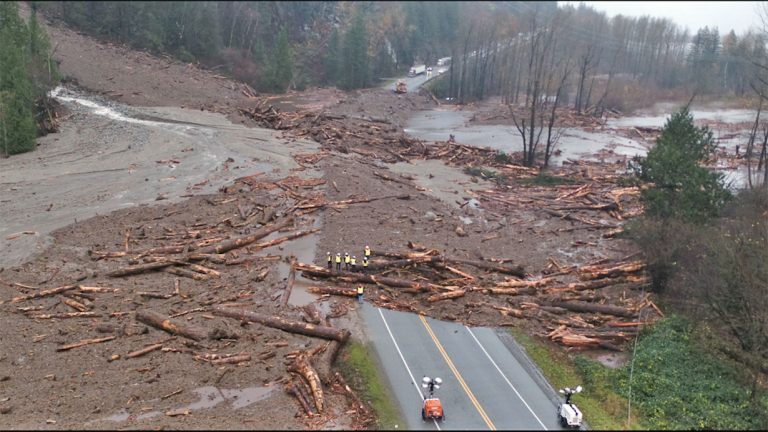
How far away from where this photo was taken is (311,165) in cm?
4259

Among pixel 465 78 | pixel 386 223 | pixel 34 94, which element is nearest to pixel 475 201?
pixel 386 223

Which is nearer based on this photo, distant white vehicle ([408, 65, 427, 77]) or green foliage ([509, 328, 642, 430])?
green foliage ([509, 328, 642, 430])

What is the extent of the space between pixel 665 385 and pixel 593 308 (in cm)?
580

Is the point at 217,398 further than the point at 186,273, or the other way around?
the point at 186,273

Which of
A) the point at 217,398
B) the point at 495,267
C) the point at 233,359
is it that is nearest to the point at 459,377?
the point at 233,359

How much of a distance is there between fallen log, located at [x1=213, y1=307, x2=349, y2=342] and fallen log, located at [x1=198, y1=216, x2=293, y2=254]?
6.02 m

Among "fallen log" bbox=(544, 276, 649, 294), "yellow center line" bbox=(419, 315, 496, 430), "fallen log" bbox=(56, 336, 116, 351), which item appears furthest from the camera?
"fallen log" bbox=(544, 276, 649, 294)

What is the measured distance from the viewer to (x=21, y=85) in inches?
1598

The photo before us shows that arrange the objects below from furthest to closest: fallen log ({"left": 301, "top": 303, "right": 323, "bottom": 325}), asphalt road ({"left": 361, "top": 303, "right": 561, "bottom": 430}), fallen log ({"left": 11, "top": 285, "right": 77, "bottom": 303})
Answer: fallen log ({"left": 11, "top": 285, "right": 77, "bottom": 303}), fallen log ({"left": 301, "top": 303, "right": 323, "bottom": 325}), asphalt road ({"left": 361, "top": 303, "right": 561, "bottom": 430})

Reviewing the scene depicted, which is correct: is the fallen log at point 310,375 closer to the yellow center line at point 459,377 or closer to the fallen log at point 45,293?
the yellow center line at point 459,377

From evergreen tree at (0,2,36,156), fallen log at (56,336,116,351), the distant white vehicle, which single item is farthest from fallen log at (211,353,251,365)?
the distant white vehicle

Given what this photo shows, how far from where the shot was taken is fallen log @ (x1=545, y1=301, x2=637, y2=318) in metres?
23.7

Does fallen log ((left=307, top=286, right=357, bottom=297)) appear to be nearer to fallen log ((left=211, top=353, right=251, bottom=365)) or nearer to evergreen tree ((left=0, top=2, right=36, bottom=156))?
fallen log ((left=211, top=353, right=251, bottom=365))

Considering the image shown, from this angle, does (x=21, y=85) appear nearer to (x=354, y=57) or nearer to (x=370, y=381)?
(x=370, y=381)
